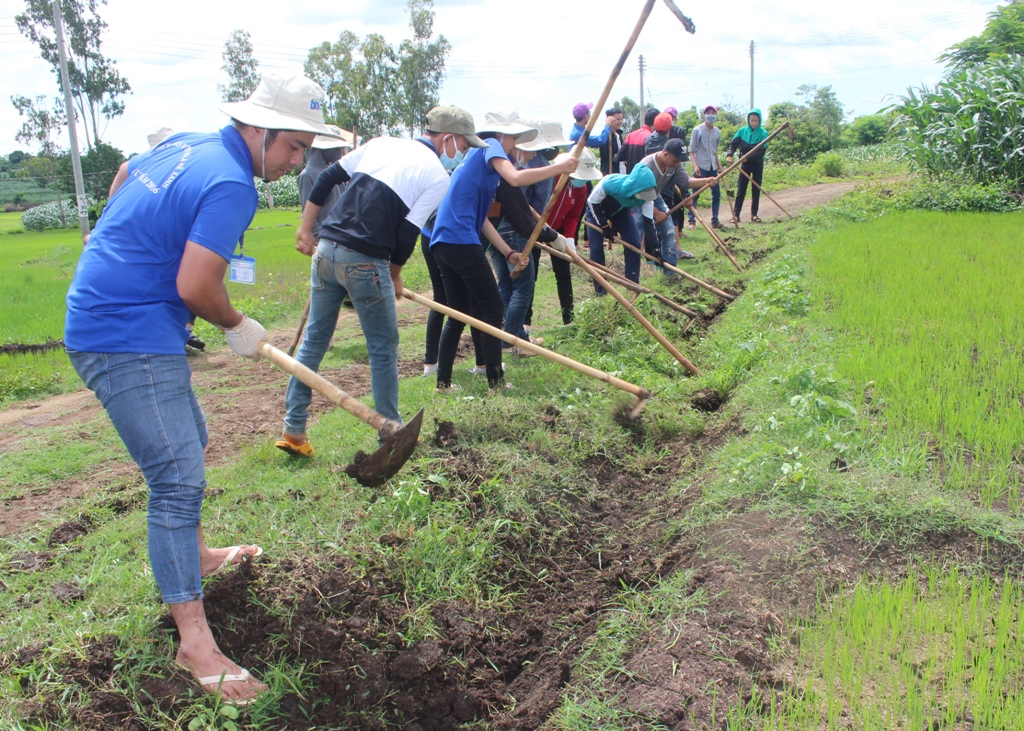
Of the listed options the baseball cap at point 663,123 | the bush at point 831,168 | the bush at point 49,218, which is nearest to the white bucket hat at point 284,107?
the baseball cap at point 663,123

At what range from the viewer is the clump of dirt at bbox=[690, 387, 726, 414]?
5137mm

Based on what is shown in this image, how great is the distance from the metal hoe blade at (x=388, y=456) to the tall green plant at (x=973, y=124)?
545 inches

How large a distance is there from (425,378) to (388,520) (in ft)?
8.53

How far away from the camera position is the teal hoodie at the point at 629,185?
7.03m

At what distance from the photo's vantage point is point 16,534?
3756 millimetres

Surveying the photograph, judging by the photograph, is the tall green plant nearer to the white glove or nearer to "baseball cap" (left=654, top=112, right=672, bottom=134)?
"baseball cap" (left=654, top=112, right=672, bottom=134)

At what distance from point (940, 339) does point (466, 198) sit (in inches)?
134

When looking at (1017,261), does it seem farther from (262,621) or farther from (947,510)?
(262,621)

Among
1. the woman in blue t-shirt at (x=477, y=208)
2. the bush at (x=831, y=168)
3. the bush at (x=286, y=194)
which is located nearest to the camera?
the woman in blue t-shirt at (x=477, y=208)

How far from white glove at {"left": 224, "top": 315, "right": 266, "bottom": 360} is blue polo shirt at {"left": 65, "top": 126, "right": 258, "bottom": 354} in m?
0.32

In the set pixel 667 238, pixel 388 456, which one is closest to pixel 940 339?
pixel 388 456

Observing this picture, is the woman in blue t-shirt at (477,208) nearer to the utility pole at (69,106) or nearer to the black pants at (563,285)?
the black pants at (563,285)

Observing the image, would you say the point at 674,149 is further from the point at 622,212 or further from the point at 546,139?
the point at 546,139

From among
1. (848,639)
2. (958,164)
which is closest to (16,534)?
(848,639)
